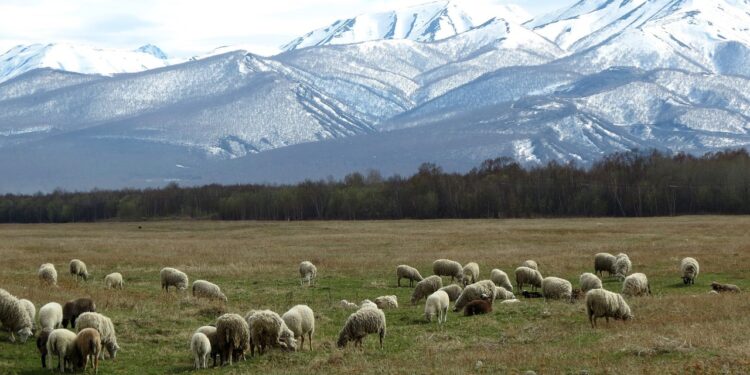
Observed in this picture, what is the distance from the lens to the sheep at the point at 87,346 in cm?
2005

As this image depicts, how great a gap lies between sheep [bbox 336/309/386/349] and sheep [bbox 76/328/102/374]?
5.98m

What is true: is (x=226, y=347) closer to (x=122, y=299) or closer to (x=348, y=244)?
(x=122, y=299)

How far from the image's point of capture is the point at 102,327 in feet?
71.6

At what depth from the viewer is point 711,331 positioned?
21.9 metres

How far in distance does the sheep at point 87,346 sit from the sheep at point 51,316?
9.03 ft

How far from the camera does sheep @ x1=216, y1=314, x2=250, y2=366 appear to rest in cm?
2128

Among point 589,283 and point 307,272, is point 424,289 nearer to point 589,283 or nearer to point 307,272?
point 589,283

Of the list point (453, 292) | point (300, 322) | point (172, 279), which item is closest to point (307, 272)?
point (172, 279)

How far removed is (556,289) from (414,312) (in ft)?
18.4

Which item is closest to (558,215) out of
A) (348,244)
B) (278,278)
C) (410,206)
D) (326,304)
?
(410,206)

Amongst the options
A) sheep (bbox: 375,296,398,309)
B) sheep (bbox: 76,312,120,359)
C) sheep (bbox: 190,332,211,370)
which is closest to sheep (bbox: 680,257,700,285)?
sheep (bbox: 375,296,398,309)

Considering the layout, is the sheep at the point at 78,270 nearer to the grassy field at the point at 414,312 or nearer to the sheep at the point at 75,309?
Answer: the grassy field at the point at 414,312

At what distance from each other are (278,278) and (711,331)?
71.5 feet

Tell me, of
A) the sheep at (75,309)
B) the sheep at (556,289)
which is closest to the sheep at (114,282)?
the sheep at (75,309)
